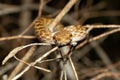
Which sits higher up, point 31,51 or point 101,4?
point 101,4

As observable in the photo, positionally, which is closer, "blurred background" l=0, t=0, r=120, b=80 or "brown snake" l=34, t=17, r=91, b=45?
"brown snake" l=34, t=17, r=91, b=45

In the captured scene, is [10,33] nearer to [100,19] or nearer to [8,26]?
[8,26]

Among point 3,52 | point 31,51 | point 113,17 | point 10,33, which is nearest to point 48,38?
point 31,51

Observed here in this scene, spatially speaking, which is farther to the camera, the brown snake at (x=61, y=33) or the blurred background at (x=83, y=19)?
the blurred background at (x=83, y=19)

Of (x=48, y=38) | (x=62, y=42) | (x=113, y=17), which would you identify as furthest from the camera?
(x=113, y=17)

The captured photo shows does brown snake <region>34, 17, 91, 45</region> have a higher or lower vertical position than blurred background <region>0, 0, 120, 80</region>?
lower

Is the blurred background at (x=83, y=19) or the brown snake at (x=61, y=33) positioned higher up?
the blurred background at (x=83, y=19)

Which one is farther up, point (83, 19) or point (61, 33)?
point (83, 19)

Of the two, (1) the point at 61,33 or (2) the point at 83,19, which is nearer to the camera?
(1) the point at 61,33
